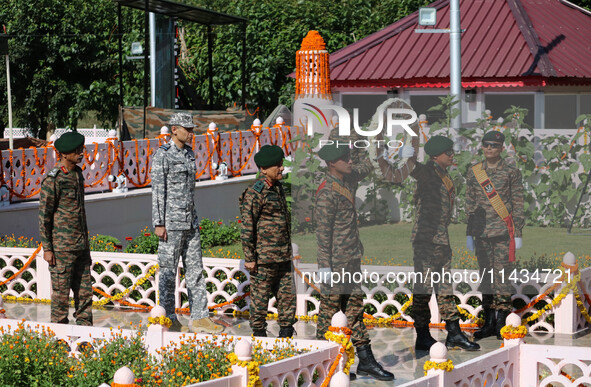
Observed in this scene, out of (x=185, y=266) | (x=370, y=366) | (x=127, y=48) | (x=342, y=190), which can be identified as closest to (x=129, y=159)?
(x=185, y=266)

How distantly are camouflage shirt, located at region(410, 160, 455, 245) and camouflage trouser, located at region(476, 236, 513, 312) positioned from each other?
2.37 feet

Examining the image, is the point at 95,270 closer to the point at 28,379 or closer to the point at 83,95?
the point at 28,379

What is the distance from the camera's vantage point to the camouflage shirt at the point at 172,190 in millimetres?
10328

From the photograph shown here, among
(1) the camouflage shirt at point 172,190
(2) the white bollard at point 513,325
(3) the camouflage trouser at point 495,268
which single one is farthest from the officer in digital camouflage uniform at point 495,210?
(1) the camouflage shirt at point 172,190

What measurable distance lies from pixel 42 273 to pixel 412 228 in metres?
4.98

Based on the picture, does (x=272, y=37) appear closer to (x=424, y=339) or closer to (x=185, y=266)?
(x=185, y=266)

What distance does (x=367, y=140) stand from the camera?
30.3 ft

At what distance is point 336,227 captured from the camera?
890 centimetres

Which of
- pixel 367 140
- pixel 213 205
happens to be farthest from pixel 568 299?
pixel 213 205

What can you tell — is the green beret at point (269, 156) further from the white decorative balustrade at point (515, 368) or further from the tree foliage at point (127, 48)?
the tree foliage at point (127, 48)

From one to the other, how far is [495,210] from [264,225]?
2.13 meters

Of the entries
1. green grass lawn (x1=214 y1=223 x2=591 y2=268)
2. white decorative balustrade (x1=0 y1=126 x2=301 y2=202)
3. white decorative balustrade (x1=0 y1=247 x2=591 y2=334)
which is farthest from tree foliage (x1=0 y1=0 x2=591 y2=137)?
green grass lawn (x1=214 y1=223 x2=591 y2=268)

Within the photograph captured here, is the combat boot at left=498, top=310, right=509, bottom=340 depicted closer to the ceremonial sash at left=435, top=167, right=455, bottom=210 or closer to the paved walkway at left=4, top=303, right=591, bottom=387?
the paved walkway at left=4, top=303, right=591, bottom=387

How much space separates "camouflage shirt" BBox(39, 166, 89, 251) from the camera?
978 cm
